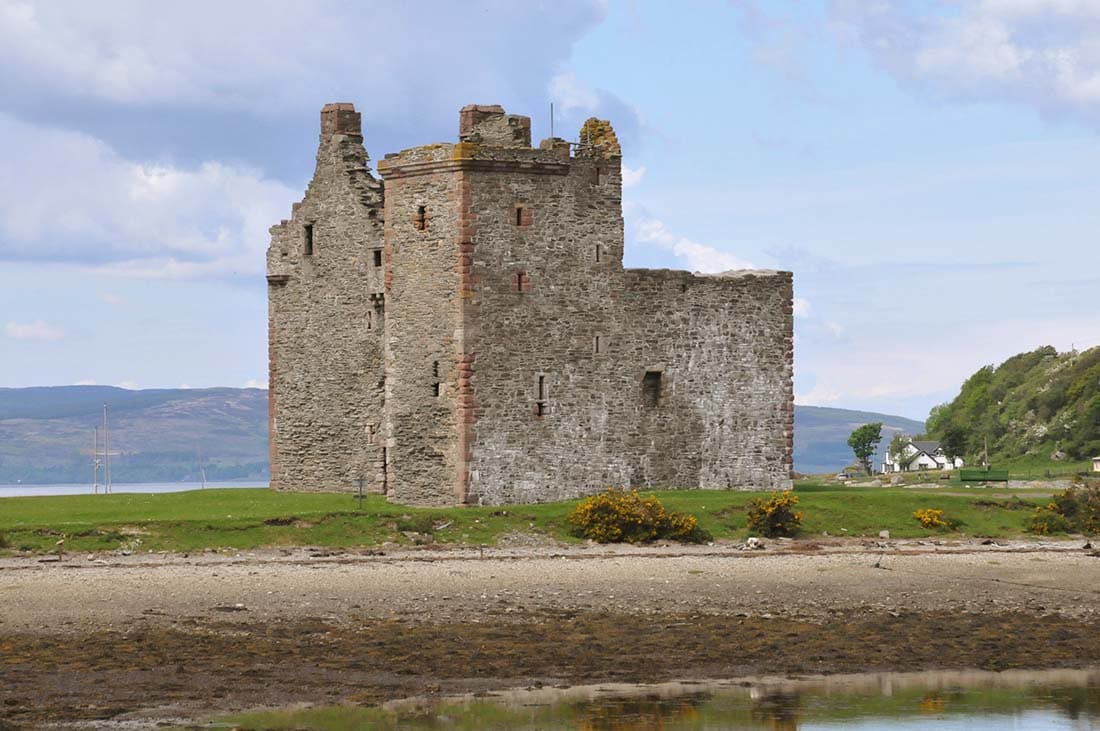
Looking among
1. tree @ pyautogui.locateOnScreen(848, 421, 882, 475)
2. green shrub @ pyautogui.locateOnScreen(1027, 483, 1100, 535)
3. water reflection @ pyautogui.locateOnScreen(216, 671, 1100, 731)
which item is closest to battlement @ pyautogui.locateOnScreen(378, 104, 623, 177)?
green shrub @ pyautogui.locateOnScreen(1027, 483, 1100, 535)

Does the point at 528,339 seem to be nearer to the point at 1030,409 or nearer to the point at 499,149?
the point at 499,149

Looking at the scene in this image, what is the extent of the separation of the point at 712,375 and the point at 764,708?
2285 cm

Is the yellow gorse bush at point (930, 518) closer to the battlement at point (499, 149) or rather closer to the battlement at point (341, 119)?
the battlement at point (499, 149)

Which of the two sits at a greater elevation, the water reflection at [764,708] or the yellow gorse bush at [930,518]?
the yellow gorse bush at [930,518]

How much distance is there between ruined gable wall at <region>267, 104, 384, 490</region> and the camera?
50375 mm

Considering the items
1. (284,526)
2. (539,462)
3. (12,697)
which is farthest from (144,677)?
(539,462)

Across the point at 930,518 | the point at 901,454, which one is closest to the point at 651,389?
the point at 930,518

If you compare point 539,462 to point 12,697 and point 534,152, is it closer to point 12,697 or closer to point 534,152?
point 534,152

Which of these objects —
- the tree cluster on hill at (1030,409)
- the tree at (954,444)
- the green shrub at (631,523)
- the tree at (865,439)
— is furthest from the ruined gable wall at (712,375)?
the tree at (954,444)

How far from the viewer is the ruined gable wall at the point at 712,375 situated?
47250 mm

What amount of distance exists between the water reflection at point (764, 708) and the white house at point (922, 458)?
78610 mm

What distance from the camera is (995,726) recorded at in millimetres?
25406

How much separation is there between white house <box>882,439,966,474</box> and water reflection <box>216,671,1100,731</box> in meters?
78.6

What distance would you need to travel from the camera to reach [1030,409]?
4141 inches
